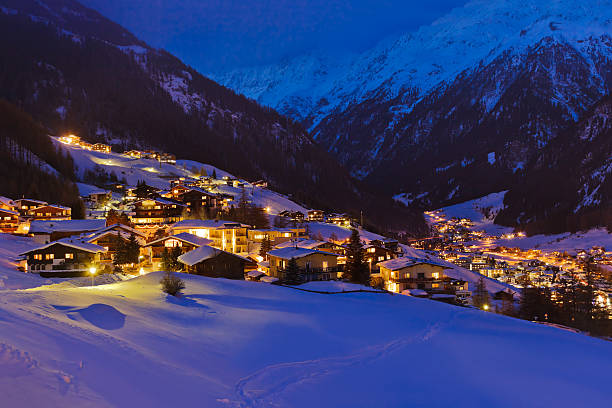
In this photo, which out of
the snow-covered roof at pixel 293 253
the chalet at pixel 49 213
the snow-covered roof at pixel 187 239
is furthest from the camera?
the chalet at pixel 49 213

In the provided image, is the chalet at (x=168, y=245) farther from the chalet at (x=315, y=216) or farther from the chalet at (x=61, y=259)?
the chalet at (x=315, y=216)

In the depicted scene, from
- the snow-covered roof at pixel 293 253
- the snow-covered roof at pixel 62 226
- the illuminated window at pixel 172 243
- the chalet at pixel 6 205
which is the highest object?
the chalet at pixel 6 205

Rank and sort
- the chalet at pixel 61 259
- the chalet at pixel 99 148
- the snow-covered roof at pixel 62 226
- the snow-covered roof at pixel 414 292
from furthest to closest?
1. the chalet at pixel 99 148
2. the snow-covered roof at pixel 62 226
3. the snow-covered roof at pixel 414 292
4. the chalet at pixel 61 259

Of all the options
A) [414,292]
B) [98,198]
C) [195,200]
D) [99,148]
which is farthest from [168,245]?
[99,148]

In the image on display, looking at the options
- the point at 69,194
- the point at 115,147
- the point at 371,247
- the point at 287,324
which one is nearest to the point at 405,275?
the point at 371,247

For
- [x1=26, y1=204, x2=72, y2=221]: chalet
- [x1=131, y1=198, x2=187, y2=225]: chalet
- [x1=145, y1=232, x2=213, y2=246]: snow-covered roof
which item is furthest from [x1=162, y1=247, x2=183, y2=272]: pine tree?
[x1=26, y1=204, x2=72, y2=221]: chalet

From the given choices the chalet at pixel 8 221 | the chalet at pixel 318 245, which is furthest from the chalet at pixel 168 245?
the chalet at pixel 8 221

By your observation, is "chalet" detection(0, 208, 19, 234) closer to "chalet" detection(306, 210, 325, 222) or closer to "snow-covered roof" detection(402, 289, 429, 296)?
"snow-covered roof" detection(402, 289, 429, 296)
